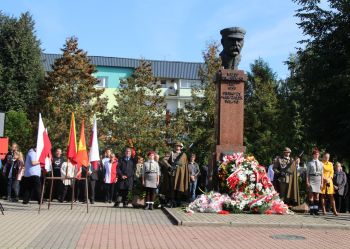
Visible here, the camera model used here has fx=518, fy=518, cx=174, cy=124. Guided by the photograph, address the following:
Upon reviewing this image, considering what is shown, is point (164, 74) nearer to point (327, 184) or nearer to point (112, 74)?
point (112, 74)

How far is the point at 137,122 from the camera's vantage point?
34094 mm

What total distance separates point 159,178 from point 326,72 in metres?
12.7

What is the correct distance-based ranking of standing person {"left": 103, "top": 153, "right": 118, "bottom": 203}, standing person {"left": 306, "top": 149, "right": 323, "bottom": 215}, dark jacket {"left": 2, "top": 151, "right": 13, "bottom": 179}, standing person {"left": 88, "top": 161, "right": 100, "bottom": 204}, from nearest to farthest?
standing person {"left": 306, "top": 149, "right": 323, "bottom": 215} → standing person {"left": 88, "top": 161, "right": 100, "bottom": 204} → standing person {"left": 103, "top": 153, "right": 118, "bottom": 203} → dark jacket {"left": 2, "top": 151, "right": 13, "bottom": 179}

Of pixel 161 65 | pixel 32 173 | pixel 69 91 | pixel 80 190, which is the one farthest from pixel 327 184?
pixel 161 65

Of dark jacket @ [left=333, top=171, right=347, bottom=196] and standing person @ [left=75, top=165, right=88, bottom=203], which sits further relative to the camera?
standing person @ [left=75, top=165, right=88, bottom=203]

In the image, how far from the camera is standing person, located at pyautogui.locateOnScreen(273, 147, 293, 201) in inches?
642

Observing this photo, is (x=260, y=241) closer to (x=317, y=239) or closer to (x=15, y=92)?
(x=317, y=239)

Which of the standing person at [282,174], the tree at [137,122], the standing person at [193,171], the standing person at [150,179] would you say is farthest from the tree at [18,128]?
the standing person at [282,174]

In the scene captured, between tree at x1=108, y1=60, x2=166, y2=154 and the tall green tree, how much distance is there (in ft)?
33.8

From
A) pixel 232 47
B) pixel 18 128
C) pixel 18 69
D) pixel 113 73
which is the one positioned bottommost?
pixel 18 128

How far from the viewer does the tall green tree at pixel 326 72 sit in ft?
82.2

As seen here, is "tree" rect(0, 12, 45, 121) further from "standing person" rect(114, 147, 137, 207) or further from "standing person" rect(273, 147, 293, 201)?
"standing person" rect(273, 147, 293, 201)

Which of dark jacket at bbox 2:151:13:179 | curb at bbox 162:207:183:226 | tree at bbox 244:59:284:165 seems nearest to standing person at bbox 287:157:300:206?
curb at bbox 162:207:183:226

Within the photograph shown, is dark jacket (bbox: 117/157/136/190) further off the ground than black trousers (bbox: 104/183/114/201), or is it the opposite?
dark jacket (bbox: 117/157/136/190)
